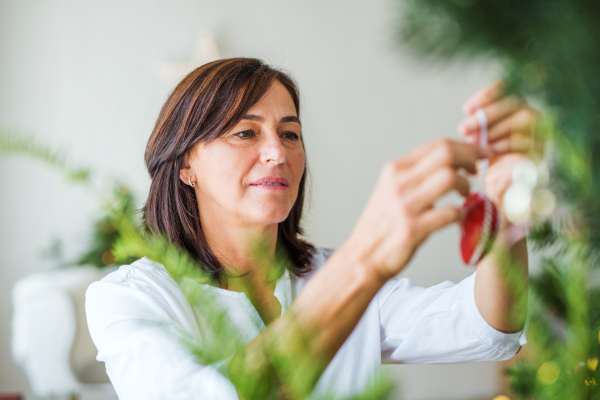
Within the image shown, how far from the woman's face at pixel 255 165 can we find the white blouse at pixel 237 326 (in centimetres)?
14

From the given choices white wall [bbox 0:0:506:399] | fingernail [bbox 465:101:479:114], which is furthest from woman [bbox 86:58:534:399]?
white wall [bbox 0:0:506:399]

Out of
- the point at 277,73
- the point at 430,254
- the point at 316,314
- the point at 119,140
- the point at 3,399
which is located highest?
the point at 277,73

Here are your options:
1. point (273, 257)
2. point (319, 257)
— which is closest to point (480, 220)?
point (273, 257)

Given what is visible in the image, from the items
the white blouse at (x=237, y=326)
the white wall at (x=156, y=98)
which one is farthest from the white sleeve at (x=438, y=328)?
the white wall at (x=156, y=98)

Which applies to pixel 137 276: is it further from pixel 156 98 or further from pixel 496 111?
pixel 156 98

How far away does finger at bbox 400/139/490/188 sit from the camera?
24 centimetres

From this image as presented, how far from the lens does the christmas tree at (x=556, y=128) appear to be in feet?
0.66

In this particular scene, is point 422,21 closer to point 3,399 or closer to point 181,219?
point 181,219

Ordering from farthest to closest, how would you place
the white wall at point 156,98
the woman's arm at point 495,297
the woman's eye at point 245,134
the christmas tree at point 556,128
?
the white wall at point 156,98, the woman's eye at point 245,134, the woman's arm at point 495,297, the christmas tree at point 556,128

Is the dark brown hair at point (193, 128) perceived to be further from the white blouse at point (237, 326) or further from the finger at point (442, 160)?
the finger at point (442, 160)

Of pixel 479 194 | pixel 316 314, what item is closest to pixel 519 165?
pixel 479 194

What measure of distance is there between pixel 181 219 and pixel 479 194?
0.74 m

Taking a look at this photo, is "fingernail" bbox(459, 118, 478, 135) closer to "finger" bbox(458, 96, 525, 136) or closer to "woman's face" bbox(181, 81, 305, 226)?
"finger" bbox(458, 96, 525, 136)

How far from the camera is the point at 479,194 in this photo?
0.91ft
